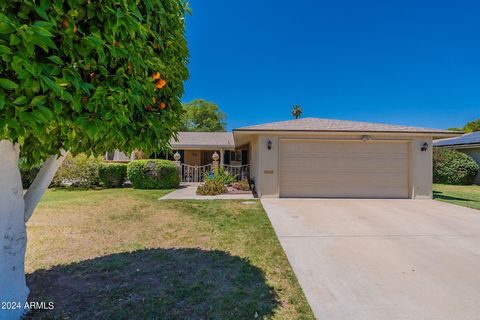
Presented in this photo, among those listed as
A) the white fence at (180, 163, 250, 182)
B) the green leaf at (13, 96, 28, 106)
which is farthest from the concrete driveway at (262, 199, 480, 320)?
the white fence at (180, 163, 250, 182)

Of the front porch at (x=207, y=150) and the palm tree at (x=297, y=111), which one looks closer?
the front porch at (x=207, y=150)

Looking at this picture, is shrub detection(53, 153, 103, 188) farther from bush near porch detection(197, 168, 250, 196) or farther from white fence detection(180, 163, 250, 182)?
bush near porch detection(197, 168, 250, 196)

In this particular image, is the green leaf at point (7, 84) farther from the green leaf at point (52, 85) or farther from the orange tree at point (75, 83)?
the green leaf at point (52, 85)

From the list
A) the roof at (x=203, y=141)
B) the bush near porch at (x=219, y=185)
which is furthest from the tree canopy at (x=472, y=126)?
the bush near porch at (x=219, y=185)

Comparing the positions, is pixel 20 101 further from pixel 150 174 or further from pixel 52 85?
pixel 150 174

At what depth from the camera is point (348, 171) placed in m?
9.88

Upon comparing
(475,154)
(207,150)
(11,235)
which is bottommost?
(11,235)

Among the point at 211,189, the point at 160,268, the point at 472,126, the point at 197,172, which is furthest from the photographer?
the point at 472,126

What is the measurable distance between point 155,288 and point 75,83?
2.67 m

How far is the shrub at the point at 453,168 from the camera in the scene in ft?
49.0

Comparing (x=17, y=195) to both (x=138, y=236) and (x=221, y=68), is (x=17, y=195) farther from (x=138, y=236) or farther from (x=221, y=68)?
(x=221, y=68)

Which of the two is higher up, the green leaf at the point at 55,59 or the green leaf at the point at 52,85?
the green leaf at the point at 55,59

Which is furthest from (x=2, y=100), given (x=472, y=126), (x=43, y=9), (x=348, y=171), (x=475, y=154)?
(x=472, y=126)

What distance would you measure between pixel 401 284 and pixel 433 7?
13588mm
